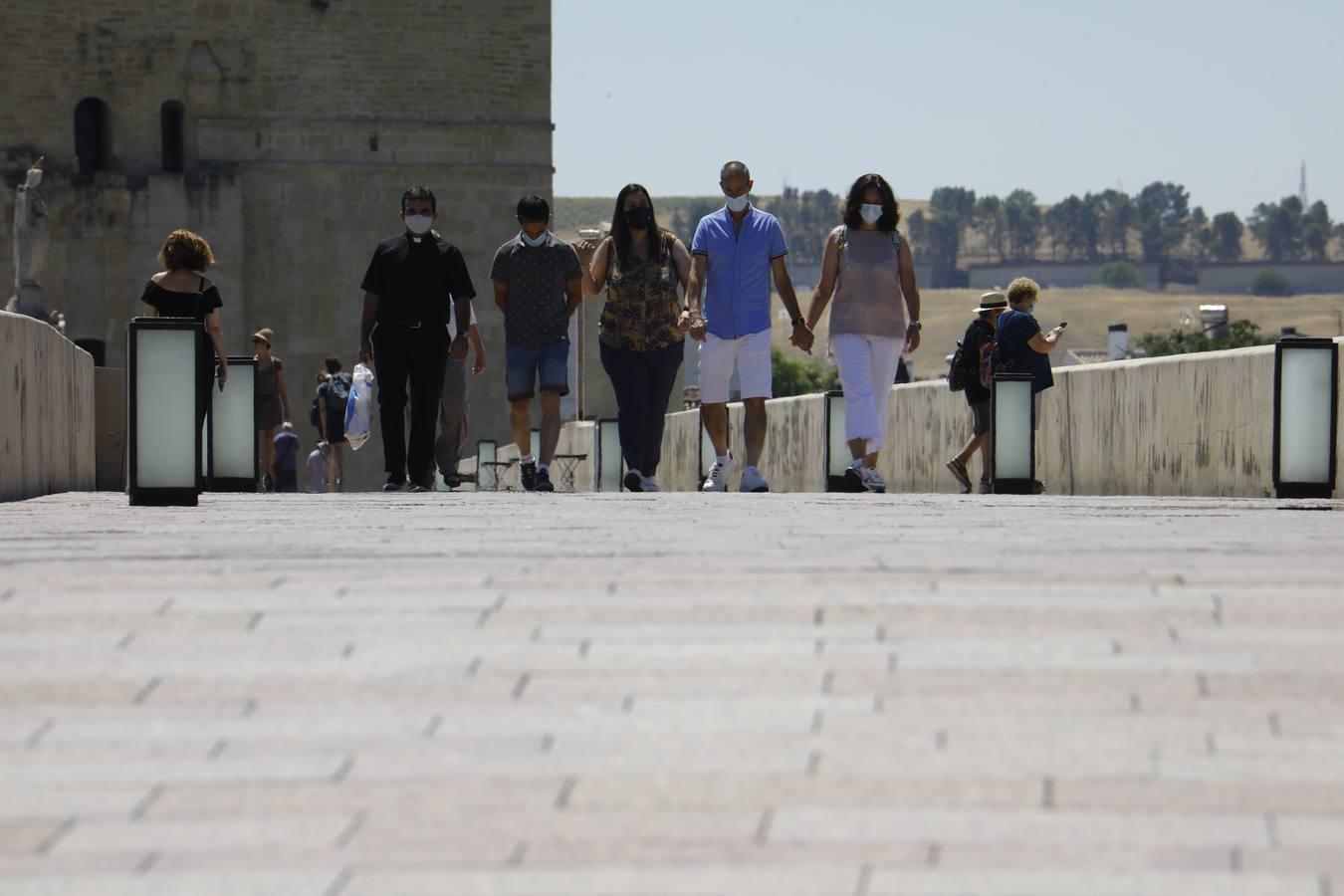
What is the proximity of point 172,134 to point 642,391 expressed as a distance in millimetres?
39804

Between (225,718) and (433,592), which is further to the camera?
(433,592)

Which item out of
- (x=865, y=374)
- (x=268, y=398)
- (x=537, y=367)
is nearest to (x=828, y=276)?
(x=865, y=374)

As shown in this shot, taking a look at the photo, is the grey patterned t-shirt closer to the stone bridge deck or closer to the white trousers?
the white trousers

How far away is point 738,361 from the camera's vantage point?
11953 mm

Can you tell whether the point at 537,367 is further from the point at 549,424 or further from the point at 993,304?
the point at 993,304

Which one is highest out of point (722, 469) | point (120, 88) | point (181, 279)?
point (120, 88)

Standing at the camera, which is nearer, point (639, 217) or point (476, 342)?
point (639, 217)

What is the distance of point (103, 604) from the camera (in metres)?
4.99

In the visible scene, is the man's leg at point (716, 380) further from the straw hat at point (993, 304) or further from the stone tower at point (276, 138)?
the stone tower at point (276, 138)

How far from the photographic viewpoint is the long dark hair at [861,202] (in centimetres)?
1166

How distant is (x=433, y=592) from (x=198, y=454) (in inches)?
187

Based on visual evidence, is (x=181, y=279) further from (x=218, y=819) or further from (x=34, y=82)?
(x=34, y=82)

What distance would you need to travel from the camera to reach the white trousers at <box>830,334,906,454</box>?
1193cm

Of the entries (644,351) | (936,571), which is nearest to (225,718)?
(936,571)
